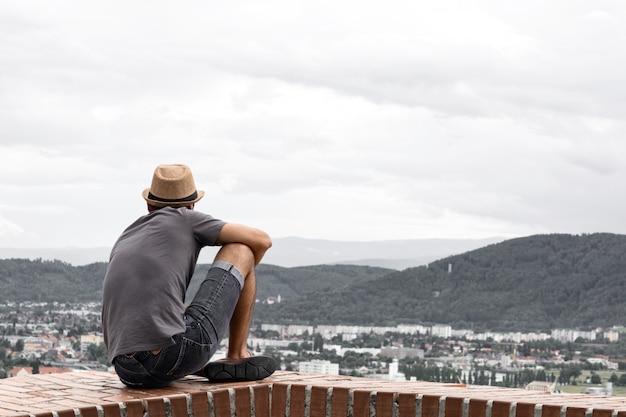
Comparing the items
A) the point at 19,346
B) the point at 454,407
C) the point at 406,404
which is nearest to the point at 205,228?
the point at 406,404

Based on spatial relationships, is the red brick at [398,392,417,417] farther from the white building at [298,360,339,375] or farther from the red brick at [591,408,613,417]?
the white building at [298,360,339,375]

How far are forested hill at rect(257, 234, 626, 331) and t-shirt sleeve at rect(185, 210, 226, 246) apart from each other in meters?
53.2

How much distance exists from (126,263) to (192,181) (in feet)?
1.83

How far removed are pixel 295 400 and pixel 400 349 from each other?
160ft

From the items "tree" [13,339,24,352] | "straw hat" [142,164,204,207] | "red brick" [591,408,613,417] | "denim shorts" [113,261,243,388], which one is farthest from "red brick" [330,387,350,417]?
"tree" [13,339,24,352]

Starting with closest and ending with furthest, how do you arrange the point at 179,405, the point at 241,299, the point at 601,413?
the point at 601,413 → the point at 179,405 → the point at 241,299

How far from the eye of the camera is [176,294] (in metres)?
4.12

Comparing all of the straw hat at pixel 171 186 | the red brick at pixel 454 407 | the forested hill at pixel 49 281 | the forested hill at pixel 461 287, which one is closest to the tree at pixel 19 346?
the forested hill at pixel 49 281

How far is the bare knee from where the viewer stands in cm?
427

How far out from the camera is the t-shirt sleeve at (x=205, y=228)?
14.1 feet

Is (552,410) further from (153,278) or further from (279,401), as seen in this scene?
(153,278)

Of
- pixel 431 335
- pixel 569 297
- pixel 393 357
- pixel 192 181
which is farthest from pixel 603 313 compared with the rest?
pixel 192 181

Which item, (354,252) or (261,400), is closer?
(261,400)

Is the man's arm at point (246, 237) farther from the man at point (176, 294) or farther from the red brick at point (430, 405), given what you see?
the red brick at point (430, 405)
